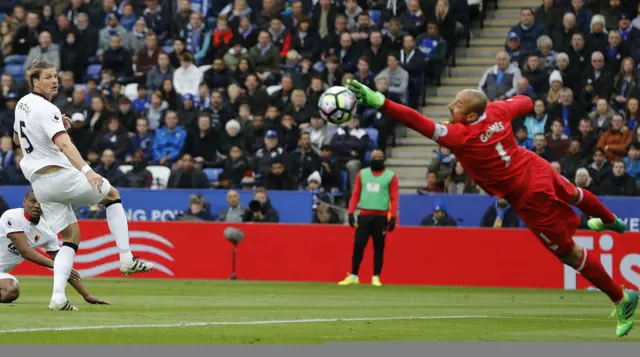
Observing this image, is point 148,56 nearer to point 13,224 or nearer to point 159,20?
point 159,20

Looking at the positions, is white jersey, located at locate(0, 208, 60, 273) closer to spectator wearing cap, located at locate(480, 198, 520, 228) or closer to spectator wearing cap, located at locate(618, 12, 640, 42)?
spectator wearing cap, located at locate(480, 198, 520, 228)

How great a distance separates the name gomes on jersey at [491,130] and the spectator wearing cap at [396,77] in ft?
45.3

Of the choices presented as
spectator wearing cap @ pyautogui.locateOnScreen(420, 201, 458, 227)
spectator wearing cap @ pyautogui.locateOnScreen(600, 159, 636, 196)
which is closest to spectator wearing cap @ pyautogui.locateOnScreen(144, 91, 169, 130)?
spectator wearing cap @ pyautogui.locateOnScreen(420, 201, 458, 227)

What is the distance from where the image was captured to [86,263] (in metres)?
22.5

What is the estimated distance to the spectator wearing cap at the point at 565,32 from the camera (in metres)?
24.4

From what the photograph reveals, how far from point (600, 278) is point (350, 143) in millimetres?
13198

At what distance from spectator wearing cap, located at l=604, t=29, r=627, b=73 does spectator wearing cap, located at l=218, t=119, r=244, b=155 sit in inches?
281

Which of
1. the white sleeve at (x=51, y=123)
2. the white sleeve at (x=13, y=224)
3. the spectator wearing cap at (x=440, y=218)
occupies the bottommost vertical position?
the spectator wearing cap at (x=440, y=218)

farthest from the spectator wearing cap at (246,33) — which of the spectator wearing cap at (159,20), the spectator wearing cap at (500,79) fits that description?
the spectator wearing cap at (500,79)

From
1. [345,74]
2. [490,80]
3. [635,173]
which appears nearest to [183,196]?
[345,74]

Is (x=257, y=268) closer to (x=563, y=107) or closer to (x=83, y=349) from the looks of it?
(x=563, y=107)

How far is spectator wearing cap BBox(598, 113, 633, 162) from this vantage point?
A: 2228 cm

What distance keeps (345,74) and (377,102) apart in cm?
1512

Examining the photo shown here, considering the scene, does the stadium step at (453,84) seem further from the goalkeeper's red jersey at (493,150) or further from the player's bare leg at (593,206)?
the goalkeeper's red jersey at (493,150)
